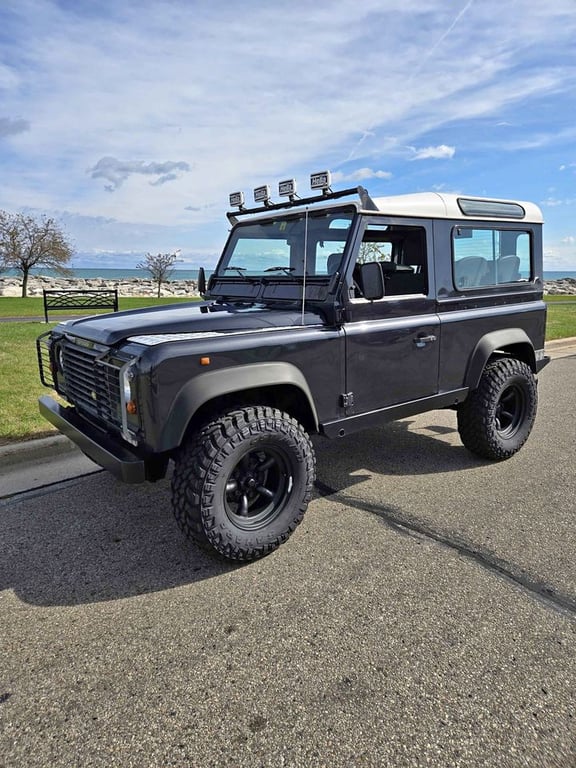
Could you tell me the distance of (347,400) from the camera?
346 centimetres

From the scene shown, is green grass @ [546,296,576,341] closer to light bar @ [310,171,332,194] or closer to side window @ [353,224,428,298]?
side window @ [353,224,428,298]

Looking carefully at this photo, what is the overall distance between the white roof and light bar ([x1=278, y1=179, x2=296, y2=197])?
0.69m

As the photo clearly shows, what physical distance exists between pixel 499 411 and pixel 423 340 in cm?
137

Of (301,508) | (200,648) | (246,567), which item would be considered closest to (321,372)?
(301,508)

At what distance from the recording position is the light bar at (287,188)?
156 inches

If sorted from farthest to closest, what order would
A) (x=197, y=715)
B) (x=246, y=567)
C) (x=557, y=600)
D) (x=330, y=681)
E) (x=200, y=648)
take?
(x=246, y=567)
(x=557, y=600)
(x=200, y=648)
(x=330, y=681)
(x=197, y=715)

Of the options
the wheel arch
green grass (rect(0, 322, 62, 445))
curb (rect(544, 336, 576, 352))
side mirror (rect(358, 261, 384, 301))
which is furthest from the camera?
curb (rect(544, 336, 576, 352))

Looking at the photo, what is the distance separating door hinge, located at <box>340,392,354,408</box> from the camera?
3.44 m

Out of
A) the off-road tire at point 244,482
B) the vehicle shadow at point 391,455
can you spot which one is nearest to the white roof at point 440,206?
the off-road tire at point 244,482

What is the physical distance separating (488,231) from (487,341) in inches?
34.9

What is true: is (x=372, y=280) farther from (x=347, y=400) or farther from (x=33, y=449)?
(x=33, y=449)

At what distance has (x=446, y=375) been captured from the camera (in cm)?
408

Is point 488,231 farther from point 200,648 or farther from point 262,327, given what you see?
point 200,648

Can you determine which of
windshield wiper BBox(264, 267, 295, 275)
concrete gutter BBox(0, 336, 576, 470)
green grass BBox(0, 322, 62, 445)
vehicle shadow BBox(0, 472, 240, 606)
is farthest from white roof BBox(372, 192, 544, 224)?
green grass BBox(0, 322, 62, 445)
